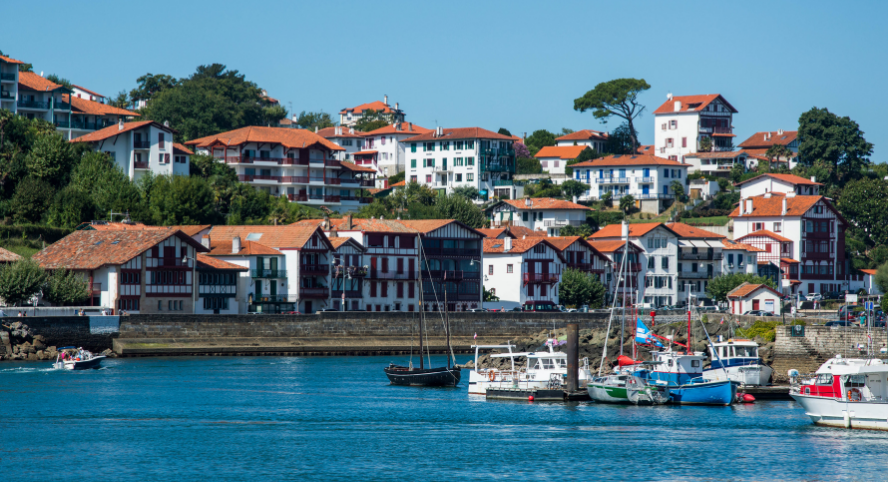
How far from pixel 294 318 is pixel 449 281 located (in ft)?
70.5

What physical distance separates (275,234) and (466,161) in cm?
5419

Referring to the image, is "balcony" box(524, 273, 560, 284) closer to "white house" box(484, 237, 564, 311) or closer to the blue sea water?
"white house" box(484, 237, 564, 311)

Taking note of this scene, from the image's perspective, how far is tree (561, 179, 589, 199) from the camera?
14975 centimetres

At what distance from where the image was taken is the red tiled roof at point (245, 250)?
315 ft

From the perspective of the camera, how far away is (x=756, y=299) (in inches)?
3971

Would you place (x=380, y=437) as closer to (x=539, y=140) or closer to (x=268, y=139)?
(x=268, y=139)

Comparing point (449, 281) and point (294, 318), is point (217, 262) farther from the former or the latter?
point (449, 281)

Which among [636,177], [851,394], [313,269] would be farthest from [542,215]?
[851,394]

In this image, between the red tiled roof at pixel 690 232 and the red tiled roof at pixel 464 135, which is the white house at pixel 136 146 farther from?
the red tiled roof at pixel 690 232

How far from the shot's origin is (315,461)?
43.8 m

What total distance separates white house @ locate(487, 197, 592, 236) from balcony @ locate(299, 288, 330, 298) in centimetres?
3799

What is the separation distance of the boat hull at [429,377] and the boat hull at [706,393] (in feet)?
47.7

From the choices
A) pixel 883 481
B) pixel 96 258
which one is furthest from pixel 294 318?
pixel 883 481

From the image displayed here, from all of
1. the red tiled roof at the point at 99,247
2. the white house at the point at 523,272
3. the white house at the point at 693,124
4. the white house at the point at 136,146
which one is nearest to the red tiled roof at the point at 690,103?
the white house at the point at 693,124
